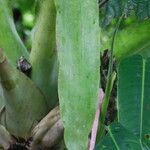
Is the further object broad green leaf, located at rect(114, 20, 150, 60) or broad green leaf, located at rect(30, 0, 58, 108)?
broad green leaf, located at rect(114, 20, 150, 60)

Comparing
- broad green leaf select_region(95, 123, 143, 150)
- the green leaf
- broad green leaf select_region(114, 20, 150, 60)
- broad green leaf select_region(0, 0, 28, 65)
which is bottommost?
broad green leaf select_region(95, 123, 143, 150)

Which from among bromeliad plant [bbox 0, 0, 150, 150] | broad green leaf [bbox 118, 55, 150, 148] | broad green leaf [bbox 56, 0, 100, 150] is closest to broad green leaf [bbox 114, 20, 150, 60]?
bromeliad plant [bbox 0, 0, 150, 150]

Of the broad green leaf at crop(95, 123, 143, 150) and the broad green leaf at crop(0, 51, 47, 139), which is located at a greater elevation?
the broad green leaf at crop(0, 51, 47, 139)

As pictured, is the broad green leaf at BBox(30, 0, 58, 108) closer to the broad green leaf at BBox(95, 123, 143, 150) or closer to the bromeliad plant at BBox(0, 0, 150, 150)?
the bromeliad plant at BBox(0, 0, 150, 150)

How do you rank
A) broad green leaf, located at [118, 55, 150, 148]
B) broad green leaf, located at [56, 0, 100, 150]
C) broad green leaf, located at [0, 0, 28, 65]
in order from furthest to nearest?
broad green leaf, located at [0, 0, 28, 65] < broad green leaf, located at [118, 55, 150, 148] < broad green leaf, located at [56, 0, 100, 150]

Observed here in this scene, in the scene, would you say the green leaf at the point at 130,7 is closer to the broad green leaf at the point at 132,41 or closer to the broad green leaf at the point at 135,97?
the broad green leaf at the point at 132,41

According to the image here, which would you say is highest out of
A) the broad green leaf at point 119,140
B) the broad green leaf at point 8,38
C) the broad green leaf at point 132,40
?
the broad green leaf at point 8,38

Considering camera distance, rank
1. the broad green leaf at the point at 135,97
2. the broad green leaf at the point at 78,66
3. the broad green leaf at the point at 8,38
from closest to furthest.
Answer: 1. the broad green leaf at the point at 78,66
2. the broad green leaf at the point at 135,97
3. the broad green leaf at the point at 8,38

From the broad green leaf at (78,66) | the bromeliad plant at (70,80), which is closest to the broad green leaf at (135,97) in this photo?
the bromeliad plant at (70,80)

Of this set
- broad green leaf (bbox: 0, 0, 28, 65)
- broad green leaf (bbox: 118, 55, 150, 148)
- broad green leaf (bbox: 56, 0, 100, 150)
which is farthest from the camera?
broad green leaf (bbox: 0, 0, 28, 65)

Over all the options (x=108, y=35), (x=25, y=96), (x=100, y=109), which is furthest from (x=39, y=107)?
(x=108, y=35)
